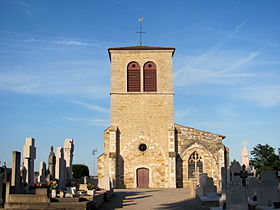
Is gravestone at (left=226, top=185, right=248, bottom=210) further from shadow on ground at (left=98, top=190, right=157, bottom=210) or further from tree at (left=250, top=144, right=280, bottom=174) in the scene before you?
tree at (left=250, top=144, right=280, bottom=174)

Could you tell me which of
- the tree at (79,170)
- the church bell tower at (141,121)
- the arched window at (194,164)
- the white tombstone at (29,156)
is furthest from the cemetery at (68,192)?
the tree at (79,170)

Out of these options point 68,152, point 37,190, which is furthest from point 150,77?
point 37,190

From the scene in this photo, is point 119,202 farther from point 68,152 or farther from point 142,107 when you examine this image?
point 142,107

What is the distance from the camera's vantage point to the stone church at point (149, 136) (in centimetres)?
2775

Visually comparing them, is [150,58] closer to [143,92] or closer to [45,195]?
[143,92]

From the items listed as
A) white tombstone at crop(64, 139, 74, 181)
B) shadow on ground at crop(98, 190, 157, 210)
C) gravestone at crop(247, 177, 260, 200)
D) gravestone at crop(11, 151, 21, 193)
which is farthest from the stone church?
gravestone at crop(11, 151, 21, 193)

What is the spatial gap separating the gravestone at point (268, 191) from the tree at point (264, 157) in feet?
87.2

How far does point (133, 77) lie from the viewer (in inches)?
1175

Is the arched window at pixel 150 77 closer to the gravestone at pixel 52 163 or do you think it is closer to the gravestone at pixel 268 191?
the gravestone at pixel 52 163

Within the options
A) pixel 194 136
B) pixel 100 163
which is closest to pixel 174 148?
pixel 194 136

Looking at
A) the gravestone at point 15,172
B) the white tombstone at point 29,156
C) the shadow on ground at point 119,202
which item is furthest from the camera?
the shadow on ground at point 119,202

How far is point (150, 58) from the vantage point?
30156mm

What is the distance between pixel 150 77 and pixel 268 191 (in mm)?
18078

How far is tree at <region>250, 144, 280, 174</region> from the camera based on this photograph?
128ft
